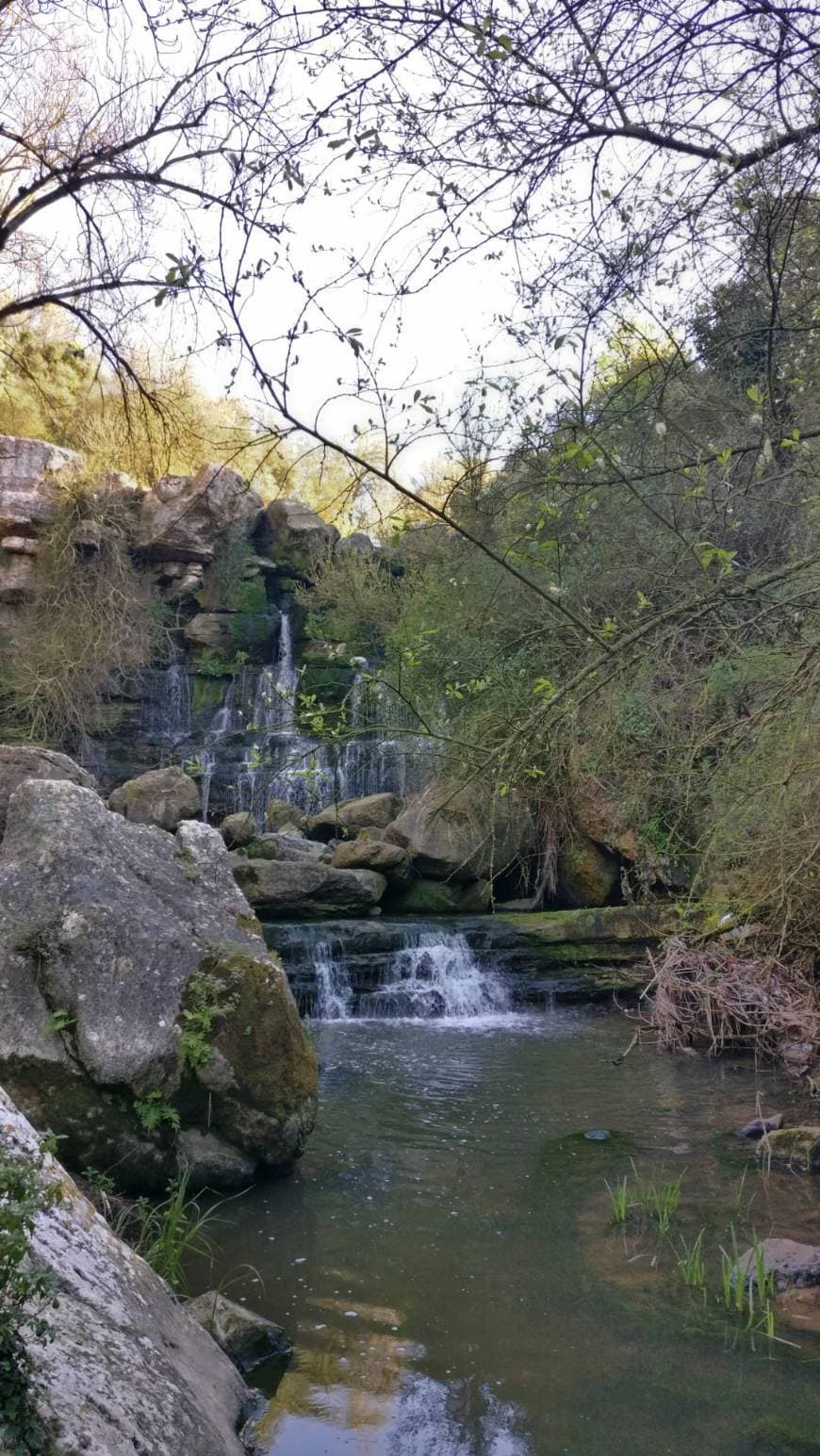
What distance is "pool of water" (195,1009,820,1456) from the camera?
3625 mm

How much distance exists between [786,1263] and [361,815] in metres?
10.2

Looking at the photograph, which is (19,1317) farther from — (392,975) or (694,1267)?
(392,975)

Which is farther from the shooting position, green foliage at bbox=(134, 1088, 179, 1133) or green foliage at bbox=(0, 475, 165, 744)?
green foliage at bbox=(0, 475, 165, 744)

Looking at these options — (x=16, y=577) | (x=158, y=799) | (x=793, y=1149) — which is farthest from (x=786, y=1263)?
(x=16, y=577)

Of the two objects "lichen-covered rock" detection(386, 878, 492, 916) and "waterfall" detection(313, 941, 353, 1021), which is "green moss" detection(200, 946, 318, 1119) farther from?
"lichen-covered rock" detection(386, 878, 492, 916)

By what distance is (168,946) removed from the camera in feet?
18.6

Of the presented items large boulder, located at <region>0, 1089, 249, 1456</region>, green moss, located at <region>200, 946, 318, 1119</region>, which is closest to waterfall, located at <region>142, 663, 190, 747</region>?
green moss, located at <region>200, 946, 318, 1119</region>

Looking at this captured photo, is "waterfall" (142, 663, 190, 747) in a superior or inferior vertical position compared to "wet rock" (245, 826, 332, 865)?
superior

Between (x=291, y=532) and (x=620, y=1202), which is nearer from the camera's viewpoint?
(x=620, y=1202)

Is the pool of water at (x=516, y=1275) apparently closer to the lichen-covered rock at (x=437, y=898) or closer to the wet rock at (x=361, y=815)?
the lichen-covered rock at (x=437, y=898)

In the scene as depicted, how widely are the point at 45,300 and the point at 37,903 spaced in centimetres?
327

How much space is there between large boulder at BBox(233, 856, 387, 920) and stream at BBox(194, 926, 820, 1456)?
3766 mm

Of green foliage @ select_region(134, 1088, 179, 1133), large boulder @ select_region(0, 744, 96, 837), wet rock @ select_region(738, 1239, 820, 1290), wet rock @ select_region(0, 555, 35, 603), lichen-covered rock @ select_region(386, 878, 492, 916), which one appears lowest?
wet rock @ select_region(738, 1239, 820, 1290)

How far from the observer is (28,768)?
7434mm
